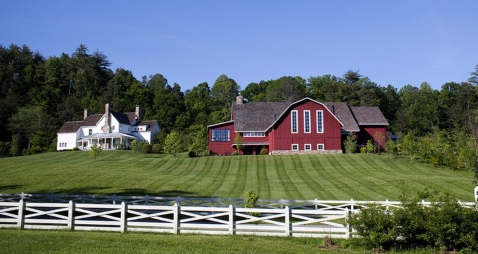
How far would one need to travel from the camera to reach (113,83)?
310ft

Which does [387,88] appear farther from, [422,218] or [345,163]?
[422,218]

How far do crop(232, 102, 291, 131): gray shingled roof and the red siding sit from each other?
424cm

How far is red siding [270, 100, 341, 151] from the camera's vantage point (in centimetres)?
4706

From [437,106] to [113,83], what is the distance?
71.3 meters

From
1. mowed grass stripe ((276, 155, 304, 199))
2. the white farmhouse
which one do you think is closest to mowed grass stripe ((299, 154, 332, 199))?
mowed grass stripe ((276, 155, 304, 199))

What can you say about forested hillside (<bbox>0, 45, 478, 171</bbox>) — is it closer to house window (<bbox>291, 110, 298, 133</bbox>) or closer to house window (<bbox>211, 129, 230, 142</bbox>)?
house window (<bbox>211, 129, 230, 142</bbox>)

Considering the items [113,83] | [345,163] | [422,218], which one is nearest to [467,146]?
[345,163]

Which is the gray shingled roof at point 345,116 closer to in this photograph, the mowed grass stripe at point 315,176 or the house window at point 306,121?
the house window at point 306,121

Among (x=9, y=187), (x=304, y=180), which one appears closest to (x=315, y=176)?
(x=304, y=180)

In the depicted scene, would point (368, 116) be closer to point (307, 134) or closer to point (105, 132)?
point (307, 134)

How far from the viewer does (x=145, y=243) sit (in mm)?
11250

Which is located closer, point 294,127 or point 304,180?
point 304,180

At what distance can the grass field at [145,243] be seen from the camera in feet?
34.1

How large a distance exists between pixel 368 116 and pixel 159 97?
4999 centimetres
